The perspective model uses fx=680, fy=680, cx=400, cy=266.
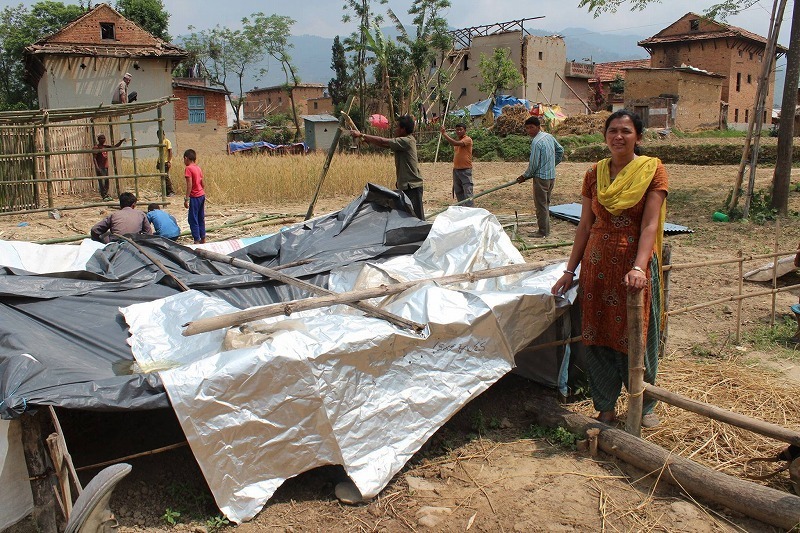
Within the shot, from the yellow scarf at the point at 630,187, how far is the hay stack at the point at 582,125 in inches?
890

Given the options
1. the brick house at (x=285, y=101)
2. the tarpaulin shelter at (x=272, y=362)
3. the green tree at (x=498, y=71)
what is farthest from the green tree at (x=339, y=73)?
the tarpaulin shelter at (x=272, y=362)

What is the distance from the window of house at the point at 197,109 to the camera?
92.8 feet

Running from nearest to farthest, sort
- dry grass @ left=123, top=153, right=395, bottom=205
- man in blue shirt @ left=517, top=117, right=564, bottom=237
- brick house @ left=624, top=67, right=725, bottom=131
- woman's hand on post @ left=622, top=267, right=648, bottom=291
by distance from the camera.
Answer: woman's hand on post @ left=622, top=267, right=648, bottom=291 → man in blue shirt @ left=517, top=117, right=564, bottom=237 → dry grass @ left=123, top=153, right=395, bottom=205 → brick house @ left=624, top=67, right=725, bottom=131

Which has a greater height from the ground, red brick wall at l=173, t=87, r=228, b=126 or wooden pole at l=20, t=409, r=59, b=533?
red brick wall at l=173, t=87, r=228, b=126

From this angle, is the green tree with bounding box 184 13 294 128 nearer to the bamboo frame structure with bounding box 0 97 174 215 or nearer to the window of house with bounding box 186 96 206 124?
the window of house with bounding box 186 96 206 124

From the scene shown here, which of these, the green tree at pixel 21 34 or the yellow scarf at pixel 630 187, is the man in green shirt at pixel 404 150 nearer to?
the yellow scarf at pixel 630 187

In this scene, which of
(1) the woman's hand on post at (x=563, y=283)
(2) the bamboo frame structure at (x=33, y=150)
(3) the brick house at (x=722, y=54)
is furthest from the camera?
(3) the brick house at (x=722, y=54)

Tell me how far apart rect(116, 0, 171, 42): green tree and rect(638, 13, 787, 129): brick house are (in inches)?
907

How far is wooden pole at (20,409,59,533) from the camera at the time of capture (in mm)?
2586

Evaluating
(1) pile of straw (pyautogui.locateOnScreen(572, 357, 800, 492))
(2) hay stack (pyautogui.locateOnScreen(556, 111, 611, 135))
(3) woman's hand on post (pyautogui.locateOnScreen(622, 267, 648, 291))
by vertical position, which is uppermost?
(2) hay stack (pyautogui.locateOnScreen(556, 111, 611, 135))

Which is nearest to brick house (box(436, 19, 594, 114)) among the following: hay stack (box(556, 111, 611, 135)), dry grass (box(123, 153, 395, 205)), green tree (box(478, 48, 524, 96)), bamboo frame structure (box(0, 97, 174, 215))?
green tree (box(478, 48, 524, 96))

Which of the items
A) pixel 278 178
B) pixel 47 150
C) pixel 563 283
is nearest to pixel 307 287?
pixel 563 283

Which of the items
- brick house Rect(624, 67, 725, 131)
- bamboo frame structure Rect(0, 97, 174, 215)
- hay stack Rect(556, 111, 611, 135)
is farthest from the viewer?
brick house Rect(624, 67, 725, 131)

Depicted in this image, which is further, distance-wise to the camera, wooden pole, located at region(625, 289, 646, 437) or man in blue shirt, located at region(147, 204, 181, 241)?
man in blue shirt, located at region(147, 204, 181, 241)
